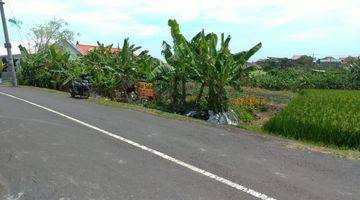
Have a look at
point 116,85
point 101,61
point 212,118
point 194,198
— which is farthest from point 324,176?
point 101,61

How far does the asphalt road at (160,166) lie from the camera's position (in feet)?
21.3

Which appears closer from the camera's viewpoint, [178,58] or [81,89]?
[178,58]

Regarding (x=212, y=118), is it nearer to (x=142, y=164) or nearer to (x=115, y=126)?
(x=115, y=126)

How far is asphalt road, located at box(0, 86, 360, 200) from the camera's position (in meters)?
6.50

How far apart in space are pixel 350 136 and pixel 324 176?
4063 mm

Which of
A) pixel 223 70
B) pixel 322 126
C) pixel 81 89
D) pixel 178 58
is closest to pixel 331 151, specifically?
pixel 322 126

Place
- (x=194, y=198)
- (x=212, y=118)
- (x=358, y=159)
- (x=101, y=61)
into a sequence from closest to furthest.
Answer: (x=194, y=198)
(x=358, y=159)
(x=212, y=118)
(x=101, y=61)

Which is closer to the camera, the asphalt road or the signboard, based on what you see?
the asphalt road

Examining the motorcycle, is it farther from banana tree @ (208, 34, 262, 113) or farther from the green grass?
the green grass

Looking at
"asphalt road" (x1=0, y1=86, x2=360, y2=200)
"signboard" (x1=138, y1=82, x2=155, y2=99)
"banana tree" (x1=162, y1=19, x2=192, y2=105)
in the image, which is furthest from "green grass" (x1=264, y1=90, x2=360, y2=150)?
"signboard" (x1=138, y1=82, x2=155, y2=99)

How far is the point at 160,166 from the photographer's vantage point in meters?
7.86

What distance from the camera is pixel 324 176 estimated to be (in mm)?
7328

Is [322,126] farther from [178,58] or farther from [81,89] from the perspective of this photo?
[81,89]

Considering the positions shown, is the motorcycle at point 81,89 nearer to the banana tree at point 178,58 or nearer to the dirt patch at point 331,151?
the banana tree at point 178,58
